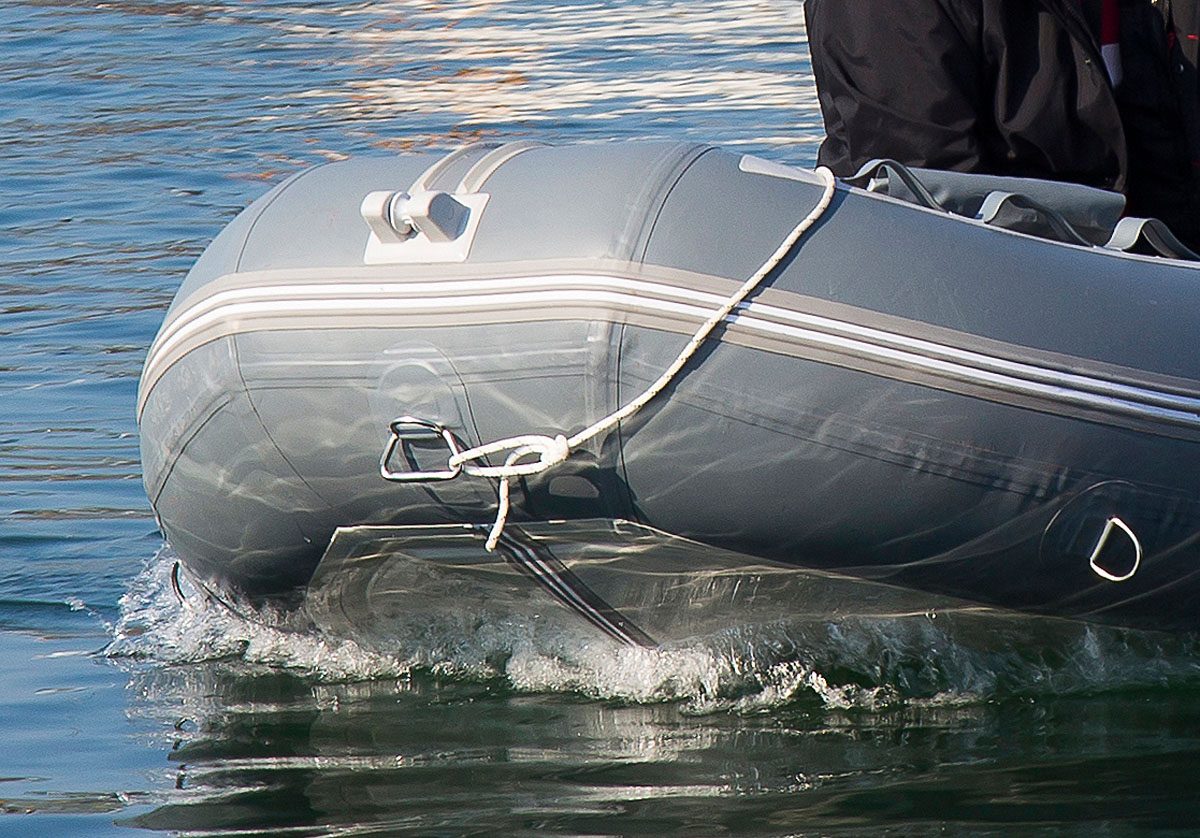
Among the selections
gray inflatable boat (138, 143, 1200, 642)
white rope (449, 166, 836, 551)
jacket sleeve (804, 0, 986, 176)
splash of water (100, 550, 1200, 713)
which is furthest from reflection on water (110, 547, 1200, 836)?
jacket sleeve (804, 0, 986, 176)

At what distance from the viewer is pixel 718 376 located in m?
2.35

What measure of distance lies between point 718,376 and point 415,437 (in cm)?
41

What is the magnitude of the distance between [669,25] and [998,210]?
753 cm

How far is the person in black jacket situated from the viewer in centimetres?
281

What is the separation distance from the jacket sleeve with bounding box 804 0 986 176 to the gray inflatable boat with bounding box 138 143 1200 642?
324mm

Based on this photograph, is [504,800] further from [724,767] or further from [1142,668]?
[1142,668]

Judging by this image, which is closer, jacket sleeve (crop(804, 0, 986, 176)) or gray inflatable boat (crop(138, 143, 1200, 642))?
gray inflatable boat (crop(138, 143, 1200, 642))

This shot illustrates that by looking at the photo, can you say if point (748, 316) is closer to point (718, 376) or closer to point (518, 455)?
point (718, 376)

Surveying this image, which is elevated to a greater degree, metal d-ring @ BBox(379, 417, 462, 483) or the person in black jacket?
the person in black jacket

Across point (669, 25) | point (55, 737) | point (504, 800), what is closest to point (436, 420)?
point (504, 800)

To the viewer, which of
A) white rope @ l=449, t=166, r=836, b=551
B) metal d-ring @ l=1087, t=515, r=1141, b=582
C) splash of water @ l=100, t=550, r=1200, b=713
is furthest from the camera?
splash of water @ l=100, t=550, r=1200, b=713

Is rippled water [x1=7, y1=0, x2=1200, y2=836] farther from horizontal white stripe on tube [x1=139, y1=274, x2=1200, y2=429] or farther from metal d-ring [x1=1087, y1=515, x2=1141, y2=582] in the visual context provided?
horizontal white stripe on tube [x1=139, y1=274, x2=1200, y2=429]

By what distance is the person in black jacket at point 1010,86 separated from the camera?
111 inches

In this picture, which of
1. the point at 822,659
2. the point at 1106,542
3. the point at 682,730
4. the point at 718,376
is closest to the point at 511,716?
the point at 682,730
